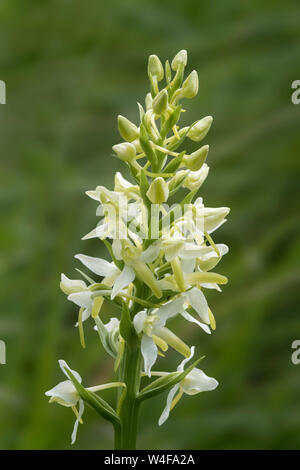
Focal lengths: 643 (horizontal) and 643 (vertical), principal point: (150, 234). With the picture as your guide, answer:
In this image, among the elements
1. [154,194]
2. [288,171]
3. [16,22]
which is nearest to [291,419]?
[288,171]

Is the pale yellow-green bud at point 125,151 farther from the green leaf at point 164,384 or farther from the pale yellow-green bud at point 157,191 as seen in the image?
the green leaf at point 164,384

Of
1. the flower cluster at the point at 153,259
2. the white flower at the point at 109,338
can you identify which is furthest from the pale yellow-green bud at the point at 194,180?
the white flower at the point at 109,338

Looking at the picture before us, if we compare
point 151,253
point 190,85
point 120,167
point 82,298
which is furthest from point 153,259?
point 120,167

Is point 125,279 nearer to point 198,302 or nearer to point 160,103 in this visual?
point 198,302

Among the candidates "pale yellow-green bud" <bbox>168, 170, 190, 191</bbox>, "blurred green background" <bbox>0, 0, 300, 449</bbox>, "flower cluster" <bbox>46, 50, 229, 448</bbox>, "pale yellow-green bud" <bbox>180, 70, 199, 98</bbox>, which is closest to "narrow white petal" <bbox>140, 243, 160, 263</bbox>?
"flower cluster" <bbox>46, 50, 229, 448</bbox>

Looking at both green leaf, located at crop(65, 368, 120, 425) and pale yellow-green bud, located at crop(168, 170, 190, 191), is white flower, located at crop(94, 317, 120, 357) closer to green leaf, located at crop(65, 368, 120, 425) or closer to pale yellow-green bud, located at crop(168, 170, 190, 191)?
green leaf, located at crop(65, 368, 120, 425)

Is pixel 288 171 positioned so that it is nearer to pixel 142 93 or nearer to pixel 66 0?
pixel 142 93
